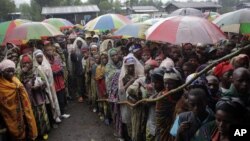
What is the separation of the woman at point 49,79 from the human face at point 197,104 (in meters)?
4.37

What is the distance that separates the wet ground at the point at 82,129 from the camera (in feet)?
22.0

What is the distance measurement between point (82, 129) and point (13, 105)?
7.12ft

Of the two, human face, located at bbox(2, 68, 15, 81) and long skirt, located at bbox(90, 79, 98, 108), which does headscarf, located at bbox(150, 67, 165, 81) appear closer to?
human face, located at bbox(2, 68, 15, 81)

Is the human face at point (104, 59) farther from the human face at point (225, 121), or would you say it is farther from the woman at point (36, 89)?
the human face at point (225, 121)

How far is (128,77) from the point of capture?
5711 millimetres

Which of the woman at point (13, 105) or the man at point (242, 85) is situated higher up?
the man at point (242, 85)

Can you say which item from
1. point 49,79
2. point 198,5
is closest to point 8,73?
point 49,79

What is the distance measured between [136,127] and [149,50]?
207 cm

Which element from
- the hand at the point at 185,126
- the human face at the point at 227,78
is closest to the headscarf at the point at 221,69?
the human face at the point at 227,78

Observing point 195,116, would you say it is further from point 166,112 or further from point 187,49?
point 187,49

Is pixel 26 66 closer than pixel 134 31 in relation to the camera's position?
Yes

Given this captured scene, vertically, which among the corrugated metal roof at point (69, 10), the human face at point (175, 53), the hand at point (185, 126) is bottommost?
the hand at point (185, 126)

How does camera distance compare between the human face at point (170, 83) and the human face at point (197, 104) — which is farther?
the human face at point (170, 83)

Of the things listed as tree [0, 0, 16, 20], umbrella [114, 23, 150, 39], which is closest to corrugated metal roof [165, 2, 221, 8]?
tree [0, 0, 16, 20]
